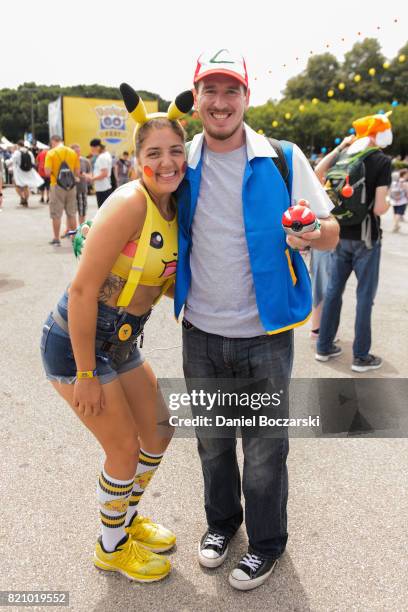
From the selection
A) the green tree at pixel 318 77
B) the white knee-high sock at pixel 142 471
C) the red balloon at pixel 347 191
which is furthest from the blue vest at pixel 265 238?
the green tree at pixel 318 77

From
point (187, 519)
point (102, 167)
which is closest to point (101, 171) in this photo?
point (102, 167)

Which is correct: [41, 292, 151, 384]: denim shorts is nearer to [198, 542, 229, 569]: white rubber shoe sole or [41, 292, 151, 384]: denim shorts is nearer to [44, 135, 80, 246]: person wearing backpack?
A: [198, 542, 229, 569]: white rubber shoe sole

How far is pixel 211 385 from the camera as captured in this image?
2.27m

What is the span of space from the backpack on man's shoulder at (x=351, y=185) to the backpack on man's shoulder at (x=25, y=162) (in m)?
12.6

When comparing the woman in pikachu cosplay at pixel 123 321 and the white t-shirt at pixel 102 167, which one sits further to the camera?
the white t-shirt at pixel 102 167

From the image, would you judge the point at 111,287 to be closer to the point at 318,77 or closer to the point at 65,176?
the point at 65,176

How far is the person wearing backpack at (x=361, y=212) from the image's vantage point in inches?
161

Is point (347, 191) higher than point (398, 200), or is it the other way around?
point (347, 191)

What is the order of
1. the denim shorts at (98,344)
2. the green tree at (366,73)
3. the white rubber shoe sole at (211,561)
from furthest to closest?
the green tree at (366,73)
the white rubber shoe sole at (211,561)
the denim shorts at (98,344)

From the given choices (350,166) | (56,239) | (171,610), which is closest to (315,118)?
(56,239)

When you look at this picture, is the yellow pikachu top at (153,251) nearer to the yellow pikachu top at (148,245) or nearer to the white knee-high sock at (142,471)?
the yellow pikachu top at (148,245)

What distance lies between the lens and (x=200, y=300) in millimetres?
2158

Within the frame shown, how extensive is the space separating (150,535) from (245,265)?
1.35 meters

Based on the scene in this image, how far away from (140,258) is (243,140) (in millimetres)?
625
